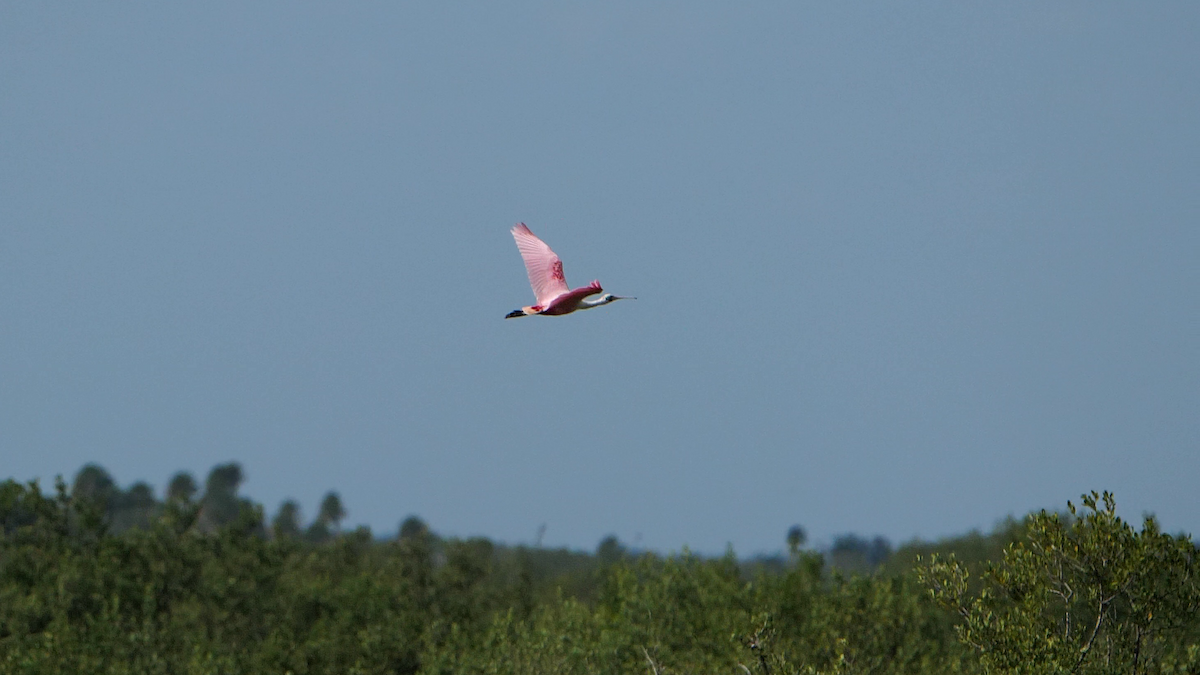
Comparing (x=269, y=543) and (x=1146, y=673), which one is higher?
(x=269, y=543)

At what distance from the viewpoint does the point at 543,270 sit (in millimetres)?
17500

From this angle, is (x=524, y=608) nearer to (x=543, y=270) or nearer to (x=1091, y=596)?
(x=1091, y=596)

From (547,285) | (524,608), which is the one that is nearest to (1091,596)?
(547,285)

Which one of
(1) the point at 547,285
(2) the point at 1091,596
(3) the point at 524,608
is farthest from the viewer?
(3) the point at 524,608

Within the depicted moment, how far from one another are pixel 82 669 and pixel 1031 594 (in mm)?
30831

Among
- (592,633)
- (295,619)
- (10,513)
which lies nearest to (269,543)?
(295,619)

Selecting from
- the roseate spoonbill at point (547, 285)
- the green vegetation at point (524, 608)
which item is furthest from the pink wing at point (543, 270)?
the green vegetation at point (524, 608)

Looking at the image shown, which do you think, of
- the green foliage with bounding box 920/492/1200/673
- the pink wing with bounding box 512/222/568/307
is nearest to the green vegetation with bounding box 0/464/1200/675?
the green foliage with bounding box 920/492/1200/673

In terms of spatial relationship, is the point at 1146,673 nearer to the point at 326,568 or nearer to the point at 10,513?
the point at 10,513

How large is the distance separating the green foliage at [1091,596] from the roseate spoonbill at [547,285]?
24.4 feet

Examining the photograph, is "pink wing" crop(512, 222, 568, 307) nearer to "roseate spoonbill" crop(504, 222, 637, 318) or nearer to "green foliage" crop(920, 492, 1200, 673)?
"roseate spoonbill" crop(504, 222, 637, 318)

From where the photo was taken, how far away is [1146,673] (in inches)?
784

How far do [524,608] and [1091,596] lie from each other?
45.9 meters

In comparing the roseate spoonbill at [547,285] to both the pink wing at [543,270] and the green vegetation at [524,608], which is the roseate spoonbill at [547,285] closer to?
the pink wing at [543,270]
